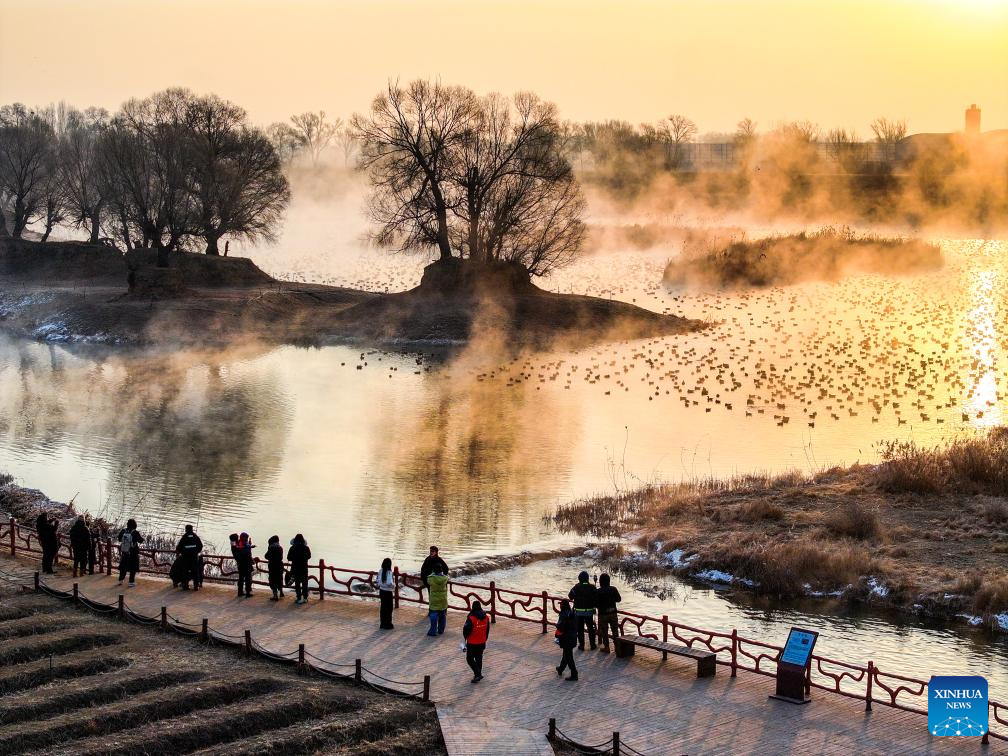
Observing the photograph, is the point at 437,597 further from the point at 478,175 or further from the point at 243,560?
the point at 478,175

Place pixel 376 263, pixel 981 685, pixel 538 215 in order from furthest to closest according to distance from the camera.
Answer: pixel 376 263 → pixel 538 215 → pixel 981 685

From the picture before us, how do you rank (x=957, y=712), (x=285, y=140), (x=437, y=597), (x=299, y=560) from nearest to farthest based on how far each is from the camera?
(x=957, y=712) → (x=437, y=597) → (x=299, y=560) → (x=285, y=140)

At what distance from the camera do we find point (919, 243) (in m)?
90.5

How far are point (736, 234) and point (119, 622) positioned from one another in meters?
78.7

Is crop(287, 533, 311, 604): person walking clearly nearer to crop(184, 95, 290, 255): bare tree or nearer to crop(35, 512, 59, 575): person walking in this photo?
crop(35, 512, 59, 575): person walking

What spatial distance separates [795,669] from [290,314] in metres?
67.0

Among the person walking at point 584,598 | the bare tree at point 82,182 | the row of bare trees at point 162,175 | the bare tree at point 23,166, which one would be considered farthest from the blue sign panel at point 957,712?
the bare tree at point 23,166

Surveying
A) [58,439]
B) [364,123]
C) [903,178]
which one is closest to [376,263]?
[364,123]

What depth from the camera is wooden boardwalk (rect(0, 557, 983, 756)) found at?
17344 millimetres

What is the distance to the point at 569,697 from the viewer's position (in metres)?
19.1

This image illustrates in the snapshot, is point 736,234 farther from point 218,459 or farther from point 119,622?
point 119,622

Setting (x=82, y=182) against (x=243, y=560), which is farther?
(x=82, y=182)

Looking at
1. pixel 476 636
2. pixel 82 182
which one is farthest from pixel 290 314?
pixel 476 636

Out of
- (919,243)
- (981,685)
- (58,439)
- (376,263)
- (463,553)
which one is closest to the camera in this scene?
(981,685)
